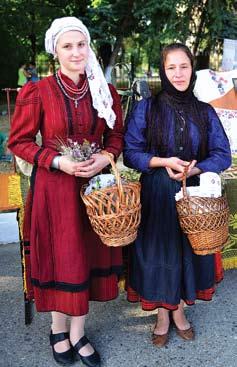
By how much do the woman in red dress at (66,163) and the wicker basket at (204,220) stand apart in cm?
41

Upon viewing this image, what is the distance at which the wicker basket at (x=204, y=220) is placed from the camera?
Answer: 1875 mm

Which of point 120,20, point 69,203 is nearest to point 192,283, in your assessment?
point 69,203

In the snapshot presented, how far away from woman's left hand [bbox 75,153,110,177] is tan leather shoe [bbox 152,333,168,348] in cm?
102

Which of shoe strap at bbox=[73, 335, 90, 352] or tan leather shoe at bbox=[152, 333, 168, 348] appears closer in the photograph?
shoe strap at bbox=[73, 335, 90, 352]

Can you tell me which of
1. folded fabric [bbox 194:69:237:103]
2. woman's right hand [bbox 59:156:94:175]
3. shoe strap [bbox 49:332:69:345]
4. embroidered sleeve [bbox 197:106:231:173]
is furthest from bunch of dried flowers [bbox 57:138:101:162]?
folded fabric [bbox 194:69:237:103]

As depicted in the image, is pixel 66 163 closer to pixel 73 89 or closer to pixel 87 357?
pixel 73 89

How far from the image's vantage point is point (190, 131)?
2.08m

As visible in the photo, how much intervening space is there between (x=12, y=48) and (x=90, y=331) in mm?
16041

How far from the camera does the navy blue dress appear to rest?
2.09 meters

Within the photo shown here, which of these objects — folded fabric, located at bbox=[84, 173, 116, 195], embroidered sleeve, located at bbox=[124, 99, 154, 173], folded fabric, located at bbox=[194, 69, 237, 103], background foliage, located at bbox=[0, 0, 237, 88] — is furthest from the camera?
background foliage, located at bbox=[0, 0, 237, 88]

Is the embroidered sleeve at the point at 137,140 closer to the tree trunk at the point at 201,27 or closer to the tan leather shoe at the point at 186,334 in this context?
the tan leather shoe at the point at 186,334

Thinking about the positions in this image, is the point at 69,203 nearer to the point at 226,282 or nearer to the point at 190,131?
the point at 190,131

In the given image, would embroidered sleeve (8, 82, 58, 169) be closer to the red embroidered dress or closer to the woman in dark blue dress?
the red embroidered dress

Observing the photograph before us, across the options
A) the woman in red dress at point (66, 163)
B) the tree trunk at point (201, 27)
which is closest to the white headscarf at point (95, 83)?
the woman in red dress at point (66, 163)
